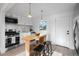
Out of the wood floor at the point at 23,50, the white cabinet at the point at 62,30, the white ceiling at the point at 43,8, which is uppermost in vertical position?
the white ceiling at the point at 43,8

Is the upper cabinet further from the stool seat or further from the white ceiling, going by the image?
the stool seat

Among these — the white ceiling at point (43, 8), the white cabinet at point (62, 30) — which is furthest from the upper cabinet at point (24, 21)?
the white cabinet at point (62, 30)

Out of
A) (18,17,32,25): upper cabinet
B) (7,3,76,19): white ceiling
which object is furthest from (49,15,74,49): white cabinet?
(18,17,32,25): upper cabinet

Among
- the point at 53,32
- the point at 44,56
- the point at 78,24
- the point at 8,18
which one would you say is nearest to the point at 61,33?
the point at 53,32

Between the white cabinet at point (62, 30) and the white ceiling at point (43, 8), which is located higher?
the white ceiling at point (43, 8)

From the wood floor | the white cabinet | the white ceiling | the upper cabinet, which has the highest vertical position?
the white ceiling

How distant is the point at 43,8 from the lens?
1.70 m

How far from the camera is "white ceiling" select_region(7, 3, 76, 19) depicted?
167cm

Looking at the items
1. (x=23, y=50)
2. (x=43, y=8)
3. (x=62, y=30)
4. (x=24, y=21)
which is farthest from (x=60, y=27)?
(x=23, y=50)

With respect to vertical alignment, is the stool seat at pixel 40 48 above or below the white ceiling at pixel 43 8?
Result: below

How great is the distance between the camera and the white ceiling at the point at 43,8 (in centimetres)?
167

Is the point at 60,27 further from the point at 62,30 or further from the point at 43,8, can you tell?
the point at 43,8

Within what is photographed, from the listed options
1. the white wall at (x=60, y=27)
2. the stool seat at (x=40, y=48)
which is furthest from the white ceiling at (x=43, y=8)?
the stool seat at (x=40, y=48)

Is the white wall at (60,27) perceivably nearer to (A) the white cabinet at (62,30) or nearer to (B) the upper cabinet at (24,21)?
(A) the white cabinet at (62,30)
